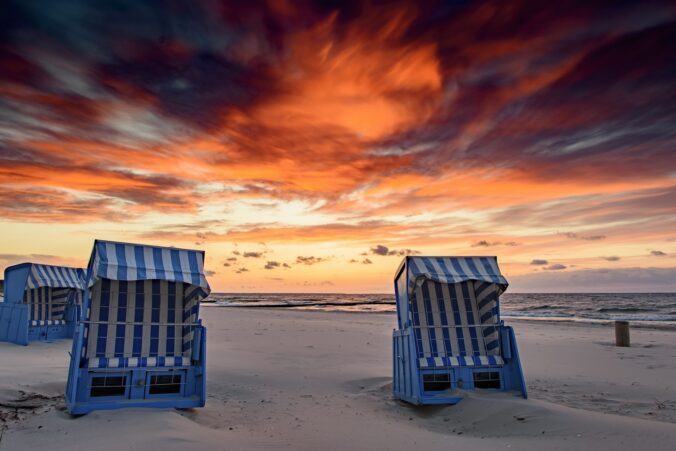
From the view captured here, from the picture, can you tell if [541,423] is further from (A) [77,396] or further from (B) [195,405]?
(A) [77,396]

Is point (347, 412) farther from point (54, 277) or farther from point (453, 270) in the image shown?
point (54, 277)

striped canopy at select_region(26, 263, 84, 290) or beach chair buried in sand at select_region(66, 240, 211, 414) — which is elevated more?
striped canopy at select_region(26, 263, 84, 290)

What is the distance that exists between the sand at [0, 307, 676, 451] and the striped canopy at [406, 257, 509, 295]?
2.34 meters

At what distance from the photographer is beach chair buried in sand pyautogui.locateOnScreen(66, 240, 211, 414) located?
28.1 ft

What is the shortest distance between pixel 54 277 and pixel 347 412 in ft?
53.9

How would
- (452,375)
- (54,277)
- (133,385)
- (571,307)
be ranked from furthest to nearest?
(571,307) < (54,277) < (452,375) < (133,385)

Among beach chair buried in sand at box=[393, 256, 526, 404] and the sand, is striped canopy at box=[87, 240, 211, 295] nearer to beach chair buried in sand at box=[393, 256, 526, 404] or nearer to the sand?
the sand

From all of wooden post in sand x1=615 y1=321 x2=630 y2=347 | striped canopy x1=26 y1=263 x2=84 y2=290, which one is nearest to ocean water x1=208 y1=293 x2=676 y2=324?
wooden post in sand x1=615 y1=321 x2=630 y2=347

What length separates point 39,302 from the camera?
21.2 metres

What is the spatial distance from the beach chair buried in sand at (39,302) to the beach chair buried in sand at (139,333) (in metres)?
11.7

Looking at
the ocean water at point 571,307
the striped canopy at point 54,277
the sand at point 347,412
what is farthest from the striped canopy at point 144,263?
the ocean water at point 571,307

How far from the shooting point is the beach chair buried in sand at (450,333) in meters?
10.1

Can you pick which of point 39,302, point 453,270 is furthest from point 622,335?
point 39,302

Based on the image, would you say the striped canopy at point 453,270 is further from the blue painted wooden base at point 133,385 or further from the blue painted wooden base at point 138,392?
the blue painted wooden base at point 138,392
